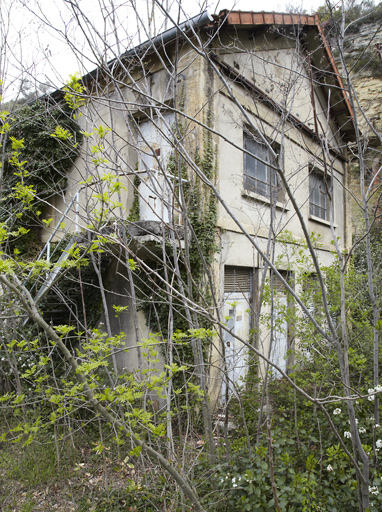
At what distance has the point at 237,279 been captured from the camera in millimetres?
6816

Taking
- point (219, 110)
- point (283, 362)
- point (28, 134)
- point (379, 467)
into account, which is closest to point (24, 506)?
point (379, 467)

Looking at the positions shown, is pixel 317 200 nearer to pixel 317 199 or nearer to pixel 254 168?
pixel 317 199

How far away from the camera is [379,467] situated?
3.07 metres

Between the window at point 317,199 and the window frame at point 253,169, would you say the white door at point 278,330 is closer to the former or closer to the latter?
the window frame at point 253,169

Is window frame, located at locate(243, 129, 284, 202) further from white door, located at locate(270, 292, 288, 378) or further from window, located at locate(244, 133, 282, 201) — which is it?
white door, located at locate(270, 292, 288, 378)

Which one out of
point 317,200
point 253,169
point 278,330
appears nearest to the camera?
point 278,330

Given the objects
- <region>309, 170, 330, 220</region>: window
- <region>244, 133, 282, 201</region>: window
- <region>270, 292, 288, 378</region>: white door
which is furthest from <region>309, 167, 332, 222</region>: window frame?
<region>270, 292, 288, 378</region>: white door

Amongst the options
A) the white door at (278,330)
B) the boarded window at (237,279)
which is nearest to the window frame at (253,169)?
the boarded window at (237,279)

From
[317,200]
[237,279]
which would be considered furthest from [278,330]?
[317,200]

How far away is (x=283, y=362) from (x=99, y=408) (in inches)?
250

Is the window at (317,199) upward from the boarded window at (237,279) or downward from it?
upward

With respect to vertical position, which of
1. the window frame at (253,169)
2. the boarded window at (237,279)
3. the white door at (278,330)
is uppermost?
the window frame at (253,169)

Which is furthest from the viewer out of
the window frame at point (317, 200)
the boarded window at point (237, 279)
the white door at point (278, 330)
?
the window frame at point (317, 200)

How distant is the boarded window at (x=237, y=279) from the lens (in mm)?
6590
